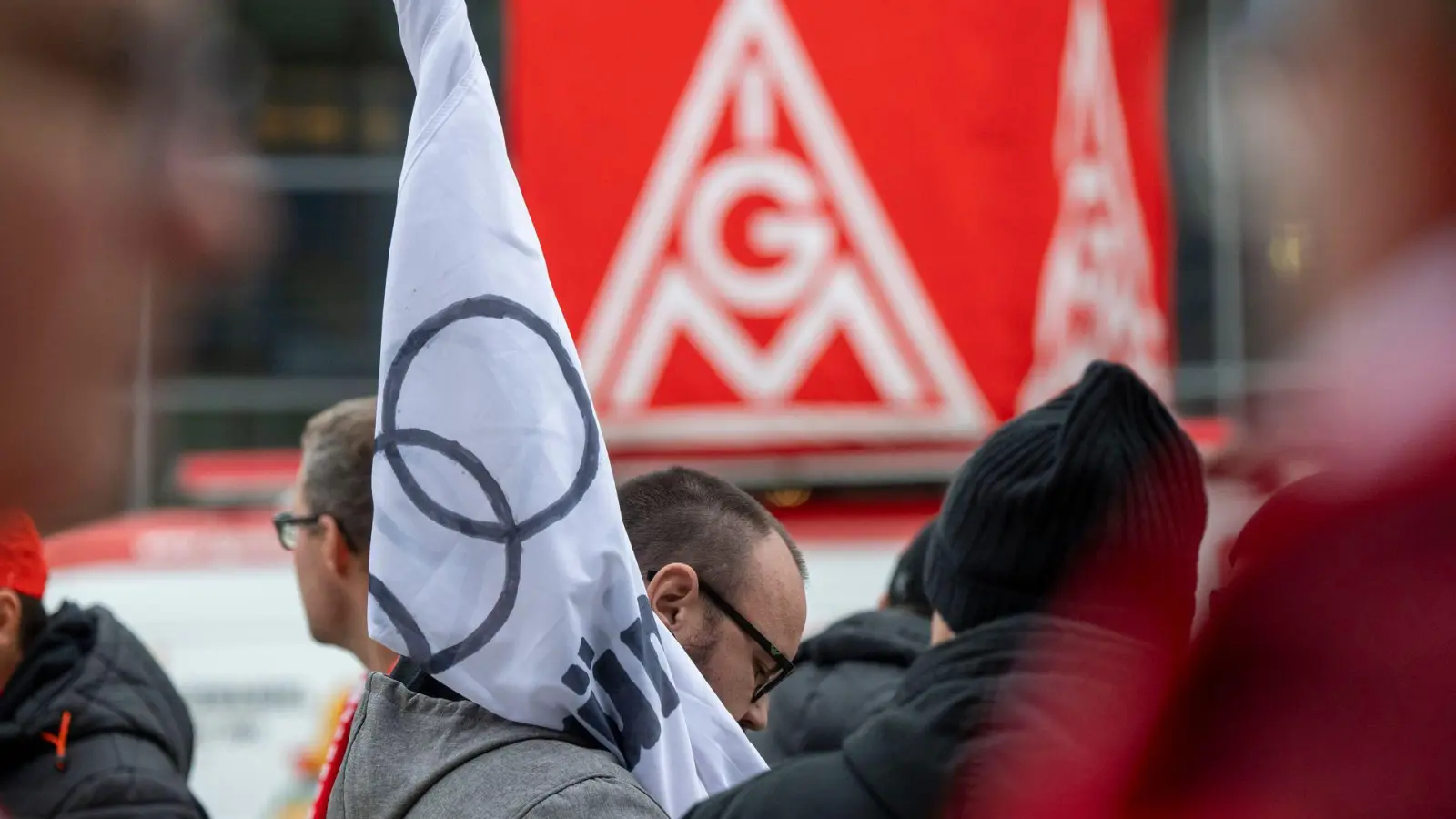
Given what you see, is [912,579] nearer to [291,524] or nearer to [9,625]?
[291,524]

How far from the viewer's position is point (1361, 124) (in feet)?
1.70

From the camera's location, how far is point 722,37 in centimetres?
621

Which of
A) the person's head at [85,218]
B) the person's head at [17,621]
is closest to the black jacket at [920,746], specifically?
the person's head at [85,218]

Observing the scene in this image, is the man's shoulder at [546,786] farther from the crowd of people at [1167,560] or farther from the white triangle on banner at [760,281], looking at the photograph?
the white triangle on banner at [760,281]

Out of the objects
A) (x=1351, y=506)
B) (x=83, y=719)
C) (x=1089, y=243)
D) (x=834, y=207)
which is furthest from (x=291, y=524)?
(x=1089, y=243)

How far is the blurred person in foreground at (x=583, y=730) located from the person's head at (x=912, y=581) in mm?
940

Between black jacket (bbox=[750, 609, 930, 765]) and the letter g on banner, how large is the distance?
1228mm

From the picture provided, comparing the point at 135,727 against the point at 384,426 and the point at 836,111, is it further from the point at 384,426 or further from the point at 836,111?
the point at 836,111

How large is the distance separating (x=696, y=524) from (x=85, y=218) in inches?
69.9

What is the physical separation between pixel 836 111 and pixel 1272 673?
18.6 feet

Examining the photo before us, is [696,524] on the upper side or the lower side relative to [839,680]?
upper

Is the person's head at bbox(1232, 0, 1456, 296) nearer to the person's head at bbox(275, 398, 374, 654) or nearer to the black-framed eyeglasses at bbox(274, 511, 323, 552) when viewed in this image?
the person's head at bbox(275, 398, 374, 654)

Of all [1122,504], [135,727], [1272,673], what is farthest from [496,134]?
[135,727]

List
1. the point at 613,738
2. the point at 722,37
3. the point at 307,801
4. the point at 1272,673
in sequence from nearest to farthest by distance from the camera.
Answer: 1. the point at 1272,673
2. the point at 613,738
3. the point at 307,801
4. the point at 722,37
